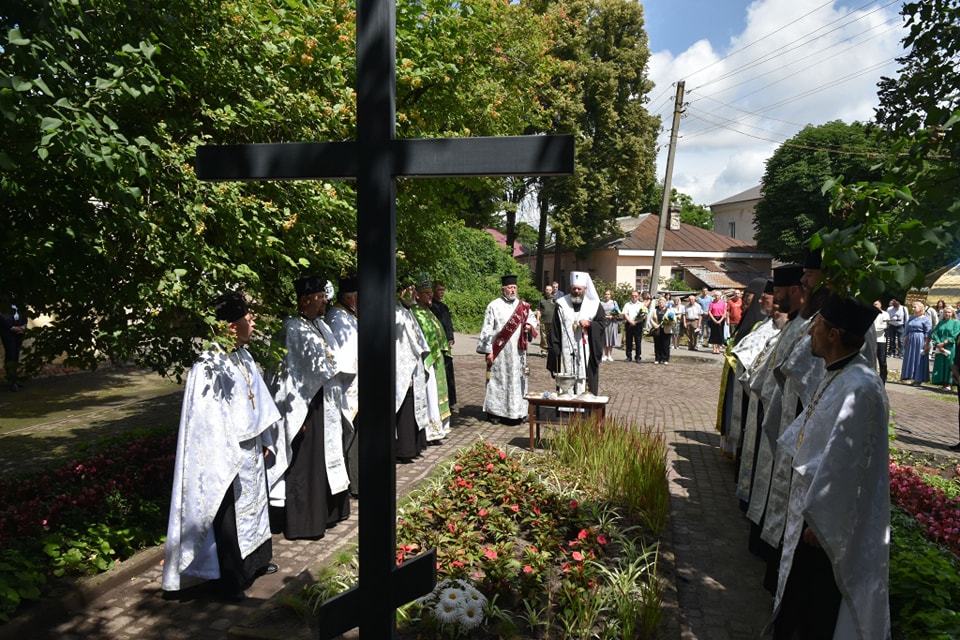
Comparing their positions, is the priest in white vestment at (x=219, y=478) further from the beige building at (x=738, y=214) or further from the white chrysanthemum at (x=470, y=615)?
the beige building at (x=738, y=214)

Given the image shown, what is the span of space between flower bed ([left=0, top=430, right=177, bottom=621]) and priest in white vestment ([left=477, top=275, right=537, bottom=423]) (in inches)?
184

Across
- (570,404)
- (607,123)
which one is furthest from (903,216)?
(607,123)

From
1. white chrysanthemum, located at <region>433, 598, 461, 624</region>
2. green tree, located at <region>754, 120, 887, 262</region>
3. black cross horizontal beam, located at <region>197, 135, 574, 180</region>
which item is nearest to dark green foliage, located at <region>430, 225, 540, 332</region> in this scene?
green tree, located at <region>754, 120, 887, 262</region>

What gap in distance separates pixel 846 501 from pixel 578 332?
6.73 metres

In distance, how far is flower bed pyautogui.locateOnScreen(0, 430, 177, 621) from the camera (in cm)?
438

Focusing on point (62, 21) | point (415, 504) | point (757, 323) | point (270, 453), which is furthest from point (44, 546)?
point (757, 323)

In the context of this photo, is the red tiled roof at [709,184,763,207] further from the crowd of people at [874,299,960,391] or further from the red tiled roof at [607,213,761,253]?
the crowd of people at [874,299,960,391]

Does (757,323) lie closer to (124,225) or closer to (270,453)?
(270,453)

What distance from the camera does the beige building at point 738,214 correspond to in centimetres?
6384

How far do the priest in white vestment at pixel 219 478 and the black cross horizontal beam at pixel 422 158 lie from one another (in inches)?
86.5

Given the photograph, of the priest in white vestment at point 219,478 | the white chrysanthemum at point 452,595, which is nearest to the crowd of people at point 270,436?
the priest in white vestment at point 219,478

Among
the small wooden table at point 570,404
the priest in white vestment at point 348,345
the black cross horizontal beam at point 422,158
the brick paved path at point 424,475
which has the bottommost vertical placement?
the brick paved path at point 424,475

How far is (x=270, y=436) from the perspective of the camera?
16.4ft

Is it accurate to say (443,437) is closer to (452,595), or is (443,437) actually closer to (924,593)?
(452,595)
